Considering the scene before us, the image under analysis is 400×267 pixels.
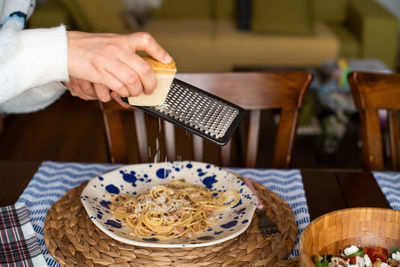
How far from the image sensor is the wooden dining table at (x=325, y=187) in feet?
3.22

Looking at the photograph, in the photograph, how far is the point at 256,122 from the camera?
1.26 meters

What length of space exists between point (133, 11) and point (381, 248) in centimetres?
316

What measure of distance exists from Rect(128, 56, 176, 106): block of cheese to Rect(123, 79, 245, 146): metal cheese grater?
1.0 inches

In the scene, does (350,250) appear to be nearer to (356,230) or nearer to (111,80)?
(356,230)

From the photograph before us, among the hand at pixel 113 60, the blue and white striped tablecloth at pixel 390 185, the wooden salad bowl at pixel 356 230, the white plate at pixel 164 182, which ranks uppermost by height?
the hand at pixel 113 60

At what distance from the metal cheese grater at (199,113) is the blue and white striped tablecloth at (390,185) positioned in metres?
0.38

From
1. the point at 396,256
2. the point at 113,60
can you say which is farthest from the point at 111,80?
the point at 396,256

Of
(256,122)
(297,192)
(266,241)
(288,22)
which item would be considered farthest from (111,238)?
(288,22)

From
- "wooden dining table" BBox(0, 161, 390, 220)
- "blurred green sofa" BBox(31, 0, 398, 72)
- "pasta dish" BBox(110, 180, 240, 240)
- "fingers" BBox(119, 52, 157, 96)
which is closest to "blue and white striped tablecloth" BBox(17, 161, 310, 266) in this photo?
"wooden dining table" BBox(0, 161, 390, 220)

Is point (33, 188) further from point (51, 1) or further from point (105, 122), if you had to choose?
point (51, 1)

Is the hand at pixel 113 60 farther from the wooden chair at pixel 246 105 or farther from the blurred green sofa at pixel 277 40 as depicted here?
the blurred green sofa at pixel 277 40

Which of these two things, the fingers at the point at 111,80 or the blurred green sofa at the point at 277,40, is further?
the blurred green sofa at the point at 277,40

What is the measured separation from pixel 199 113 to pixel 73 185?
0.36 m

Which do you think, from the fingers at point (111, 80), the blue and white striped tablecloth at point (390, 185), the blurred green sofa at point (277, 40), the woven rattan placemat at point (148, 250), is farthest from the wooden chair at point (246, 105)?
the blurred green sofa at point (277, 40)
